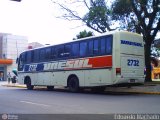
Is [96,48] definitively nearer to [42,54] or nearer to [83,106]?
[42,54]

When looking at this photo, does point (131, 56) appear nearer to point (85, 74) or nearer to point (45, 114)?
point (85, 74)

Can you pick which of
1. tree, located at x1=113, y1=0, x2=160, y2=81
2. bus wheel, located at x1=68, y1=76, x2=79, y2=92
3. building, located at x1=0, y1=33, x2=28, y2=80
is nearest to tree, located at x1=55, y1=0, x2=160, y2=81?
tree, located at x1=113, y1=0, x2=160, y2=81

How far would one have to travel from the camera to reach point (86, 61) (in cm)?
2117

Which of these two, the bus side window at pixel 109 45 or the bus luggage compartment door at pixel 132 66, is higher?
the bus side window at pixel 109 45

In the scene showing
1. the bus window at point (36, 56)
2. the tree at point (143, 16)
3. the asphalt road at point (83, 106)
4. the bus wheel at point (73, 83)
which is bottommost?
the asphalt road at point (83, 106)

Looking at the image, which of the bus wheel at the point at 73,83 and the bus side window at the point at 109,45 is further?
the bus wheel at the point at 73,83

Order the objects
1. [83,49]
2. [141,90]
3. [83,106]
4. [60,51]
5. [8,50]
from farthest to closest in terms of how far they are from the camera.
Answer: [8,50], [60,51], [83,49], [141,90], [83,106]

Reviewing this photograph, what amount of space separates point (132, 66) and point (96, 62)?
7.08ft

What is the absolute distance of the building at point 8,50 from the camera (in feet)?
233

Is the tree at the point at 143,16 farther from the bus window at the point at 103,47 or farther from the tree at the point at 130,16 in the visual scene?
the bus window at the point at 103,47

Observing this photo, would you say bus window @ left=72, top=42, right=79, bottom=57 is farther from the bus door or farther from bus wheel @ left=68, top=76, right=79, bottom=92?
the bus door

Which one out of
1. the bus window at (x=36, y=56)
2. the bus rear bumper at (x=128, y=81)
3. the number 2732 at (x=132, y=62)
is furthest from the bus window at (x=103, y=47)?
the bus window at (x=36, y=56)

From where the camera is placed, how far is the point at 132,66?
19.9 meters

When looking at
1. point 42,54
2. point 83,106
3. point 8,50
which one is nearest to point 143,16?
point 42,54
